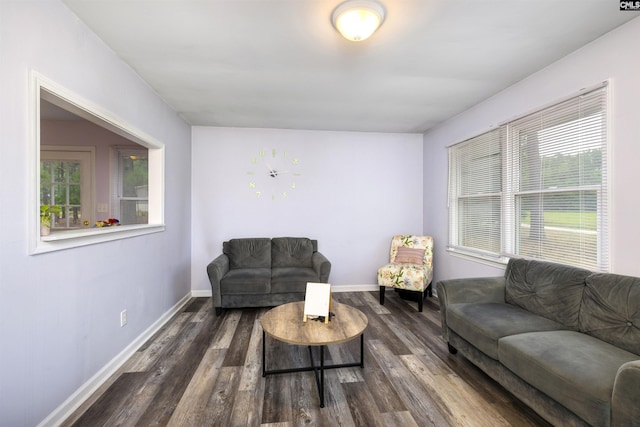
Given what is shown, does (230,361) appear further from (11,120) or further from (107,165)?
(107,165)

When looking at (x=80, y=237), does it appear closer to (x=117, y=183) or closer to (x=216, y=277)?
(x=216, y=277)

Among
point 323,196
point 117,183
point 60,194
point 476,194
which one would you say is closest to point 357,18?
point 476,194

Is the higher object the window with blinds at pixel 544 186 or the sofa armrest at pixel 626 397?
the window with blinds at pixel 544 186

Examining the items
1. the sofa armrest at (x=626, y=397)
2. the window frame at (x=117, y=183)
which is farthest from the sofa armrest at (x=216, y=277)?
the sofa armrest at (x=626, y=397)

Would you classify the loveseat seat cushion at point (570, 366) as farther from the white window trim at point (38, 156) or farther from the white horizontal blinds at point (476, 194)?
the white window trim at point (38, 156)

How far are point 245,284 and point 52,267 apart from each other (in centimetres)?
194

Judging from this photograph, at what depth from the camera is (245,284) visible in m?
3.35

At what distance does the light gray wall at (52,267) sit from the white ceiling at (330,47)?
0.26m

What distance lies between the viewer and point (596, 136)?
206 cm

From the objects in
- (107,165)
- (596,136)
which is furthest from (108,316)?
(596,136)

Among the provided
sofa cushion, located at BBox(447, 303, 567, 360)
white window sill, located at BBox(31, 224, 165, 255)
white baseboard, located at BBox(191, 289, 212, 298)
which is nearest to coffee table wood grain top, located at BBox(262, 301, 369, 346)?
sofa cushion, located at BBox(447, 303, 567, 360)

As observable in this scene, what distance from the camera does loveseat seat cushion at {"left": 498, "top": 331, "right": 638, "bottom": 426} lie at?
1.30 meters

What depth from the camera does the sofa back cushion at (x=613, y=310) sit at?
1.63 m

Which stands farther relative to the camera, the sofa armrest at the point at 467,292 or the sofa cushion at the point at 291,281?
the sofa cushion at the point at 291,281
